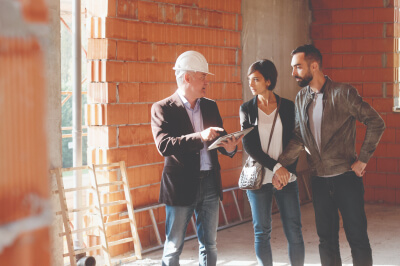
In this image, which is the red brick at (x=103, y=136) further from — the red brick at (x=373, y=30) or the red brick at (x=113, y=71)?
the red brick at (x=373, y=30)

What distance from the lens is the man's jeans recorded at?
114 inches

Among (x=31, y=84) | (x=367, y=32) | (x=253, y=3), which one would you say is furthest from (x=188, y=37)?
(x=31, y=84)

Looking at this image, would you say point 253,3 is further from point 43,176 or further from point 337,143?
point 43,176

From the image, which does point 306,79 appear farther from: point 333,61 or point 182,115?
point 333,61

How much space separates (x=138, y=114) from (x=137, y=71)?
14.9 inches

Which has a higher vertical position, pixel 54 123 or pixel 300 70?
pixel 300 70

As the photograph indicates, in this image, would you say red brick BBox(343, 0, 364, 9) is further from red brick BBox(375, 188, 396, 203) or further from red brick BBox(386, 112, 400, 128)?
red brick BBox(375, 188, 396, 203)

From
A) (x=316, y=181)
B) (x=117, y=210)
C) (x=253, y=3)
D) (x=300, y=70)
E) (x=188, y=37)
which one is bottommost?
(x=117, y=210)

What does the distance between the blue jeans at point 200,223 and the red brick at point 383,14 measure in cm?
454

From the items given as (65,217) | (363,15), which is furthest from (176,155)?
(363,15)

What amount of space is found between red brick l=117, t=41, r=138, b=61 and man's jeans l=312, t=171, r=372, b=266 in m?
2.14

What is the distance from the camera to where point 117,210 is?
14.6ft

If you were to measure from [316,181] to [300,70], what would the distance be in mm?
655

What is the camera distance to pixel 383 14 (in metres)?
6.48
